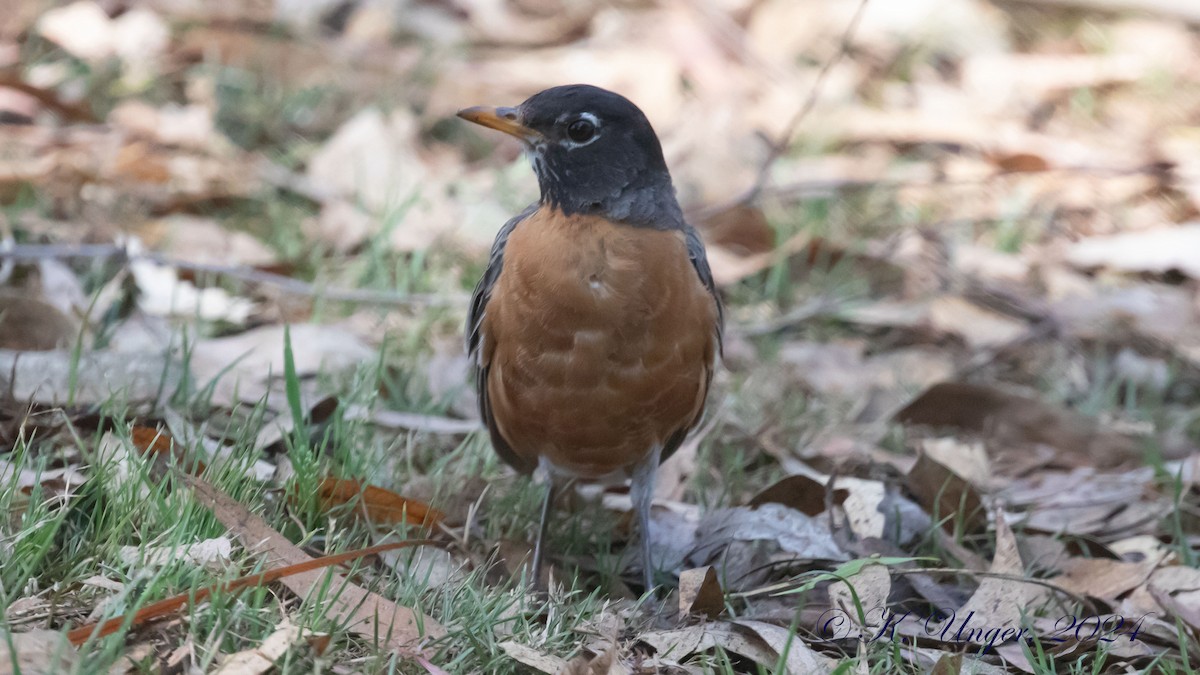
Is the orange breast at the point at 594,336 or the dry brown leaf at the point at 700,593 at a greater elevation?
the orange breast at the point at 594,336

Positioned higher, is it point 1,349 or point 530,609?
point 1,349

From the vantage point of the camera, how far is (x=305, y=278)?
605 centimetres

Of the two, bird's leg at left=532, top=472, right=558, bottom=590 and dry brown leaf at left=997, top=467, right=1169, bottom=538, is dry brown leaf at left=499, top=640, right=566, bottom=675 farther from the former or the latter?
dry brown leaf at left=997, top=467, right=1169, bottom=538

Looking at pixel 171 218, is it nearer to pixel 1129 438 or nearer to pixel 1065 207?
pixel 1129 438

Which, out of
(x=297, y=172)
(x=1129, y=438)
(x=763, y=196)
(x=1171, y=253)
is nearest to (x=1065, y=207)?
(x=1171, y=253)

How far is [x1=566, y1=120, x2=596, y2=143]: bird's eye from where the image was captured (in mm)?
4215

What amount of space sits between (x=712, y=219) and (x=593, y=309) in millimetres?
3126

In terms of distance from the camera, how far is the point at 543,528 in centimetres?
424

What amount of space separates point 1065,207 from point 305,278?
15.1ft

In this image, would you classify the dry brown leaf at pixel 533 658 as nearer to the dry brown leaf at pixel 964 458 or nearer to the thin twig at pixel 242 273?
the dry brown leaf at pixel 964 458

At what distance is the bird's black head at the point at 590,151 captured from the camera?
165 inches

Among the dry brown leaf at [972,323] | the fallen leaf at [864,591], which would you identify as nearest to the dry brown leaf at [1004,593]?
the fallen leaf at [864,591]

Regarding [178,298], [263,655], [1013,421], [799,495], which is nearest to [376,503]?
[263,655]

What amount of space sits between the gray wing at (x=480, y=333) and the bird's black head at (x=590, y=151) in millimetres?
244
